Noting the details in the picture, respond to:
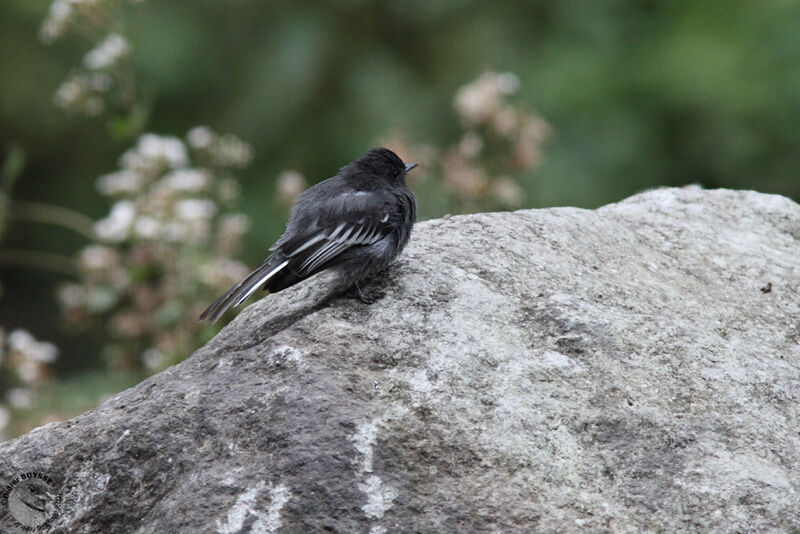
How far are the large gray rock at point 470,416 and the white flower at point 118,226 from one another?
1831 millimetres

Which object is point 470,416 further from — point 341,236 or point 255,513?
point 341,236

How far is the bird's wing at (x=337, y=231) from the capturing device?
3.64 meters

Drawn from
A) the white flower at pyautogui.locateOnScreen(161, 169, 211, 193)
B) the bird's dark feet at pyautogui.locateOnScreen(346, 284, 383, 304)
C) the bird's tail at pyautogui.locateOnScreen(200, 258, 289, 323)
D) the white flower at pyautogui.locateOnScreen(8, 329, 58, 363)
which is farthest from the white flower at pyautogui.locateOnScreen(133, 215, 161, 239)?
the bird's dark feet at pyautogui.locateOnScreen(346, 284, 383, 304)

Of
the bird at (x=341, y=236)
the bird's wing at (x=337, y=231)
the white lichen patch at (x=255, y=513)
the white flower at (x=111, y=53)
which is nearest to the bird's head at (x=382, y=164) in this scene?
the bird at (x=341, y=236)

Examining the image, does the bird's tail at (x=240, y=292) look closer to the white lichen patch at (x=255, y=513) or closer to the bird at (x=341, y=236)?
the bird at (x=341, y=236)

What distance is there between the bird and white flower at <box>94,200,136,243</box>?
5.37ft

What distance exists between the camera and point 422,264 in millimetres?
3680

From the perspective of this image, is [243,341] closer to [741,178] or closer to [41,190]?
[741,178]

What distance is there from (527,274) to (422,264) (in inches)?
15.3

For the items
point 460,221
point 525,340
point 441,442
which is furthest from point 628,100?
point 441,442

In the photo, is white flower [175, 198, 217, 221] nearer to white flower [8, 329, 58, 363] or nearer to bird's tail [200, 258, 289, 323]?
white flower [8, 329, 58, 363]

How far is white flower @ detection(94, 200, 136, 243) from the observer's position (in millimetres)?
5312

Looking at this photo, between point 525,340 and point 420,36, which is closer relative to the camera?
point 525,340

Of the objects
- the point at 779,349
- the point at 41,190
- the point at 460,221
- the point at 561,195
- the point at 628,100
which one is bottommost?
the point at 779,349
